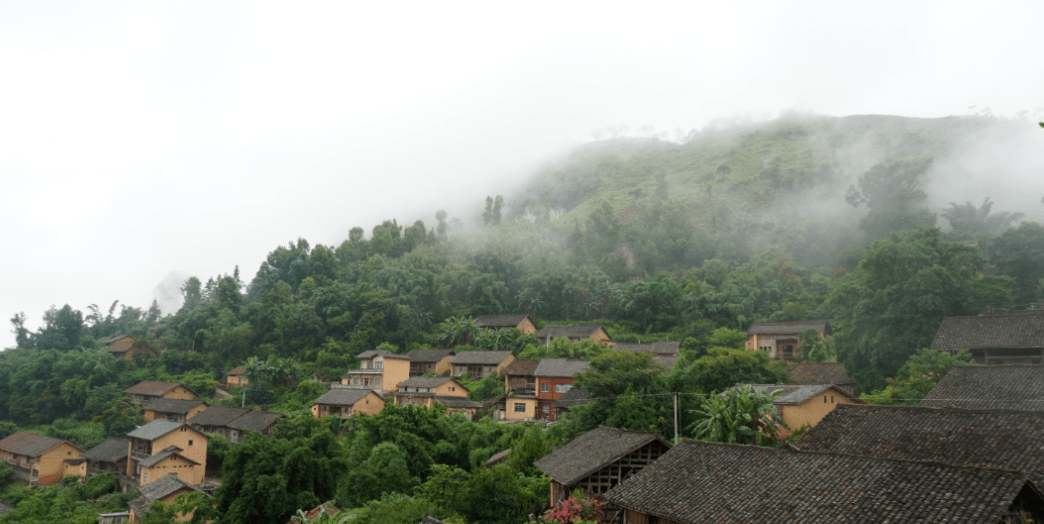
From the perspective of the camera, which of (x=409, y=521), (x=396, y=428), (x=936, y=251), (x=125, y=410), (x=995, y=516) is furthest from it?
(x=125, y=410)

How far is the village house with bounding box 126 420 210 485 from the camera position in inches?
1590

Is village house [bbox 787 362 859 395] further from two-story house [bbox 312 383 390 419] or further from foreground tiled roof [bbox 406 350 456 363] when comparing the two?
foreground tiled roof [bbox 406 350 456 363]

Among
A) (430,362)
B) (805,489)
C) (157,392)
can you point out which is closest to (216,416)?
(157,392)

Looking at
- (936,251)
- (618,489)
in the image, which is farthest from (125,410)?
(936,251)

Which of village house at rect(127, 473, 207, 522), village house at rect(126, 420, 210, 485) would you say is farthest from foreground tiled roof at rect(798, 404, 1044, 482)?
village house at rect(126, 420, 210, 485)

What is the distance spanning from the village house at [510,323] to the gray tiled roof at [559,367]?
1792 centimetres

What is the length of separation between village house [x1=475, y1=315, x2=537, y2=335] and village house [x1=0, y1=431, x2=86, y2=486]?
38973 millimetres

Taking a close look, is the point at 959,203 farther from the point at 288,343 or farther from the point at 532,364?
the point at 288,343

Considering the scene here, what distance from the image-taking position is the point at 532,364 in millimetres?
49562

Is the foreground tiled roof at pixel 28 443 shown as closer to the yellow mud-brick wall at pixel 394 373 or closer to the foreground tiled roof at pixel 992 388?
the yellow mud-brick wall at pixel 394 373

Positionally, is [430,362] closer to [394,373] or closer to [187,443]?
[394,373]

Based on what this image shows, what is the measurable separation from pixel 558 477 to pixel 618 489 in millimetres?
4021

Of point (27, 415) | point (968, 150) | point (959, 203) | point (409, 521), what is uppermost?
point (968, 150)

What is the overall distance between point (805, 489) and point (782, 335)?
4385cm
